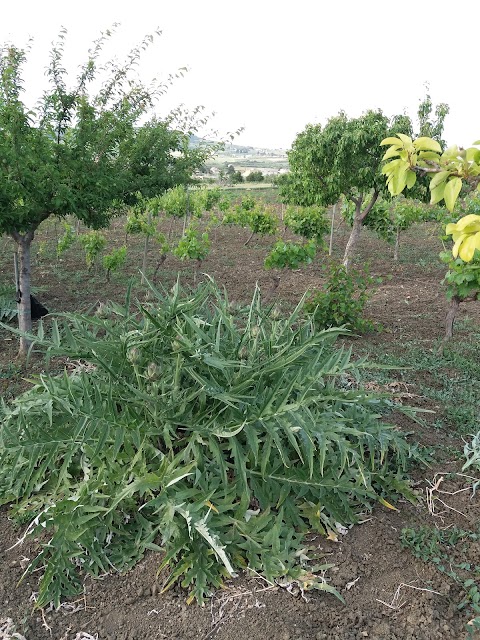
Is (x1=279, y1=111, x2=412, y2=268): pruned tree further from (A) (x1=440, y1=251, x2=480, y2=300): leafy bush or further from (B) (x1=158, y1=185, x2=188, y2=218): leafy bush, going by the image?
(A) (x1=440, y1=251, x2=480, y2=300): leafy bush

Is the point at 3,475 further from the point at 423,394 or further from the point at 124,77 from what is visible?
the point at 124,77

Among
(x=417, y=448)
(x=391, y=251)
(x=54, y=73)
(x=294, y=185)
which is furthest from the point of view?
(x=391, y=251)

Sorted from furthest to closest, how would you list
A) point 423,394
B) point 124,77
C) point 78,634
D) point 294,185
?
point 294,185 < point 124,77 < point 423,394 < point 78,634

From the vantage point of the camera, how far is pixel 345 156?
887 cm

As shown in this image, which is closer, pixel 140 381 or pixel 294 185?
pixel 140 381

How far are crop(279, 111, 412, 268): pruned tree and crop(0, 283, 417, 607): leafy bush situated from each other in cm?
654

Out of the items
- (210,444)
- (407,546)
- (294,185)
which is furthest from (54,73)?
(294,185)

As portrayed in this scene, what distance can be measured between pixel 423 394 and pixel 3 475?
289cm

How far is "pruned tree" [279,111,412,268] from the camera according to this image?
8.70 metres

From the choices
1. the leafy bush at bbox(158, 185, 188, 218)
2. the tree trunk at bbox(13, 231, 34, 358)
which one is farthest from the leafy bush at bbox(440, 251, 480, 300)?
the leafy bush at bbox(158, 185, 188, 218)

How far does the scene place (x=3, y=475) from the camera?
288 centimetres

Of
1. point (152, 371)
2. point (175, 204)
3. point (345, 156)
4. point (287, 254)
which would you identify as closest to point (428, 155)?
point (152, 371)

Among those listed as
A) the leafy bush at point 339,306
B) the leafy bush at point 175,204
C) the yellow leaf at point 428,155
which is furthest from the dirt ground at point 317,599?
the leafy bush at point 175,204

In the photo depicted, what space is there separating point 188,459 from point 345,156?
7.38 metres
